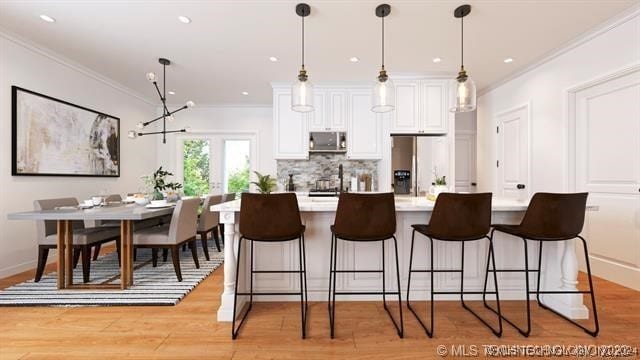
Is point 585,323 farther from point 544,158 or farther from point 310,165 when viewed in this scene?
point 310,165

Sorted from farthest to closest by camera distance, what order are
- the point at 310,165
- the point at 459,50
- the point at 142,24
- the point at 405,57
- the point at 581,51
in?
the point at 310,165 → the point at 405,57 → the point at 459,50 → the point at 581,51 → the point at 142,24

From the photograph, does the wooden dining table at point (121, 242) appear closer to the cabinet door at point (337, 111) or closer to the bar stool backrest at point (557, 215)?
the cabinet door at point (337, 111)

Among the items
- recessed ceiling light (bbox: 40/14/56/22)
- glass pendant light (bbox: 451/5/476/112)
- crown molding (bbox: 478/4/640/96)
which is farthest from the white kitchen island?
recessed ceiling light (bbox: 40/14/56/22)

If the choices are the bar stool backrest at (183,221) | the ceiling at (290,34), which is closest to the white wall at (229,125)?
the ceiling at (290,34)

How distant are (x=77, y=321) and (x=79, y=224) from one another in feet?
4.92

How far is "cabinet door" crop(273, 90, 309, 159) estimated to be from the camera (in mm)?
4637

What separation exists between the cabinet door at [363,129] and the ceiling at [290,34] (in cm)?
43

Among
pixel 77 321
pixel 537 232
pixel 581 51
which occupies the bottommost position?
pixel 77 321

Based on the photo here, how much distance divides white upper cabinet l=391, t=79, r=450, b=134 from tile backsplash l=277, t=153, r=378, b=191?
107 centimetres

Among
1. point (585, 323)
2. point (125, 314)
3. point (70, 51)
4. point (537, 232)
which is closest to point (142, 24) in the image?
point (70, 51)

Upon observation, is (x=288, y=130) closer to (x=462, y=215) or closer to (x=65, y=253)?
(x=65, y=253)

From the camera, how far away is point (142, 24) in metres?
2.81

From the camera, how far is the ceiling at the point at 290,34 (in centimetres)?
255

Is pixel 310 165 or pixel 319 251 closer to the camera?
pixel 319 251
